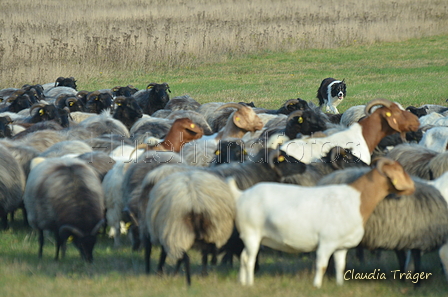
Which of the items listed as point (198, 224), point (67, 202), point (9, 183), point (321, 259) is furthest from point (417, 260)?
point (9, 183)

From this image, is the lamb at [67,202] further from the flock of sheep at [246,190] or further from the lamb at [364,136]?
the lamb at [364,136]

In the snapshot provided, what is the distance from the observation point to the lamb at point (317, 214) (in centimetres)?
531

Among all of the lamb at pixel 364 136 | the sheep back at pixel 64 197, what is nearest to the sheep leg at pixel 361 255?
the lamb at pixel 364 136

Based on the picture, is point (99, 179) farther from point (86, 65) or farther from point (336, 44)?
point (336, 44)

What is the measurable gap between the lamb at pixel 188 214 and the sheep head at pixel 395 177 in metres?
1.32

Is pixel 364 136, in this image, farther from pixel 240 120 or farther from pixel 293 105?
pixel 293 105

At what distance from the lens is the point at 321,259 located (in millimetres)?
5320

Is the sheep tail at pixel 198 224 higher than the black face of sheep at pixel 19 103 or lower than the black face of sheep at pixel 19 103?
higher

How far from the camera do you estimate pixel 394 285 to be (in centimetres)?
584

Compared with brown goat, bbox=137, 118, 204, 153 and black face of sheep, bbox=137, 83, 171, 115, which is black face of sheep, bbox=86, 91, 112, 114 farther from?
brown goat, bbox=137, 118, 204, 153

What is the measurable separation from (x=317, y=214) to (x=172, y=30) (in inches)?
913

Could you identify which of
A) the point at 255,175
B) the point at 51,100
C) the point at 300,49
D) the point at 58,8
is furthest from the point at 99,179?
the point at 58,8

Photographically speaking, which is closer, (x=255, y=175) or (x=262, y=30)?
(x=255, y=175)

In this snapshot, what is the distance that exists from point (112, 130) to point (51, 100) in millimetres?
5490
